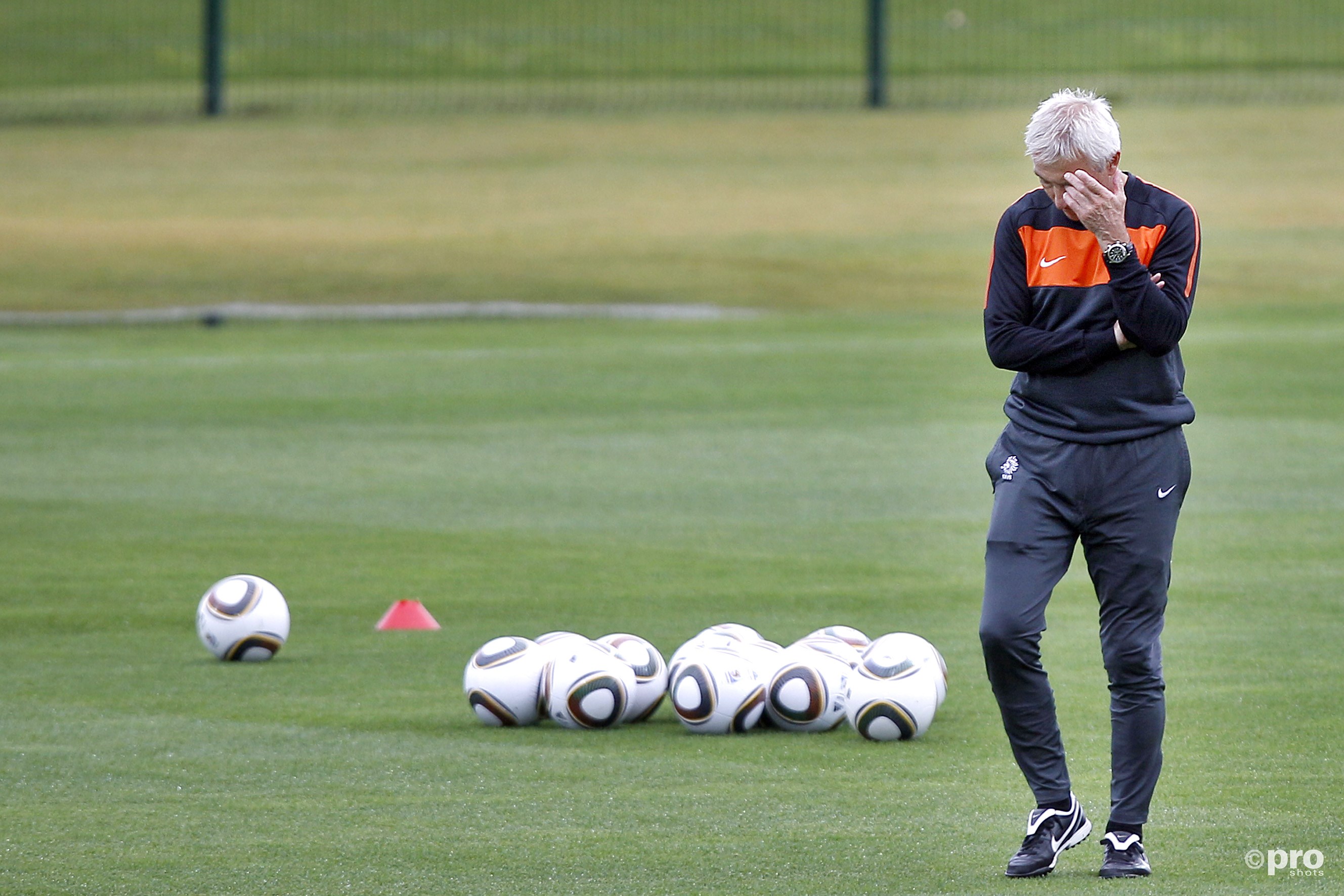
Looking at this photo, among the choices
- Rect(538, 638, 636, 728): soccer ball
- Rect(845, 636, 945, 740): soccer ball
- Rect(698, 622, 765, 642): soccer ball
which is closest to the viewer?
Rect(845, 636, 945, 740): soccer ball

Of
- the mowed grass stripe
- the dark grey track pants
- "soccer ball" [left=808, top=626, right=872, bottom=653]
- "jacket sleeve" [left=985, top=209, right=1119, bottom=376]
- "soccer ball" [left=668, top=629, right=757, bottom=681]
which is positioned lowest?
the mowed grass stripe

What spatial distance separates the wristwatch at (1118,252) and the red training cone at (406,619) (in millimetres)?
5297

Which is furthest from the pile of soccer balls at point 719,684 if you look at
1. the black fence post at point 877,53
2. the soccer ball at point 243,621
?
the black fence post at point 877,53

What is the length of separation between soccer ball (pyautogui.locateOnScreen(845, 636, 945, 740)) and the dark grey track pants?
1.88 meters

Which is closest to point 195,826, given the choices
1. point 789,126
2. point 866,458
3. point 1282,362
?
point 866,458

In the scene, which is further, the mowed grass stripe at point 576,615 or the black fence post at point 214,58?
the black fence post at point 214,58

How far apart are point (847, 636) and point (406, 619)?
255cm

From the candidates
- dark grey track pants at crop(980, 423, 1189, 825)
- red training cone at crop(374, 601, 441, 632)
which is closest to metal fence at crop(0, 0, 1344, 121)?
red training cone at crop(374, 601, 441, 632)

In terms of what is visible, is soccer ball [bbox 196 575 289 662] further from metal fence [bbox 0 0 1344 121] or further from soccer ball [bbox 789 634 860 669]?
metal fence [bbox 0 0 1344 121]

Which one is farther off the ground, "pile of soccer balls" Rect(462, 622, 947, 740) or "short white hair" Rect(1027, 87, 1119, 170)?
"short white hair" Rect(1027, 87, 1119, 170)

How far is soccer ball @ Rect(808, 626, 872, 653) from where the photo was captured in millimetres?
8430

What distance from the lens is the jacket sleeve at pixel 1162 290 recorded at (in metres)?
5.57

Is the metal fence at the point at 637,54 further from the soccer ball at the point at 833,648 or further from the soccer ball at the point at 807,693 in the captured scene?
the soccer ball at the point at 807,693

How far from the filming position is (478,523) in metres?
13.7
